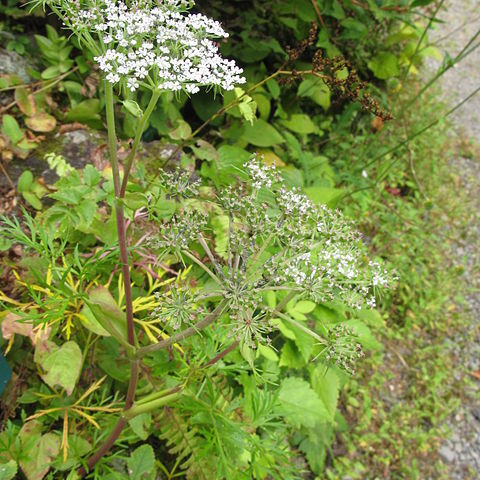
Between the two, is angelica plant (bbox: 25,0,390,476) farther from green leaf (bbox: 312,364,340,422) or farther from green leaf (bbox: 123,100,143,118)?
green leaf (bbox: 312,364,340,422)

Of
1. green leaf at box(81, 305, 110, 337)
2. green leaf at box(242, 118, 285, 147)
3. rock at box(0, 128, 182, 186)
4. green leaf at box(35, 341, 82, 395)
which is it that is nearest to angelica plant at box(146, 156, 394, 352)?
green leaf at box(81, 305, 110, 337)

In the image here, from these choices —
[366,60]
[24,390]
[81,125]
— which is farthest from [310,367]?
[366,60]

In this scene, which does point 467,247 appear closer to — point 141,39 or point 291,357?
point 291,357

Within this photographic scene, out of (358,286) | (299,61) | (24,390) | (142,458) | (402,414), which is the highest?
(358,286)

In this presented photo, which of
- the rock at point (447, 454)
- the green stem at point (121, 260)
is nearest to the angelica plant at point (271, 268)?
the green stem at point (121, 260)

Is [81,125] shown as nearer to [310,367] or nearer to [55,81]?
[55,81]

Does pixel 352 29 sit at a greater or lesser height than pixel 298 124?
greater

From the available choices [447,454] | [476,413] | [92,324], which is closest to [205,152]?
[92,324]
